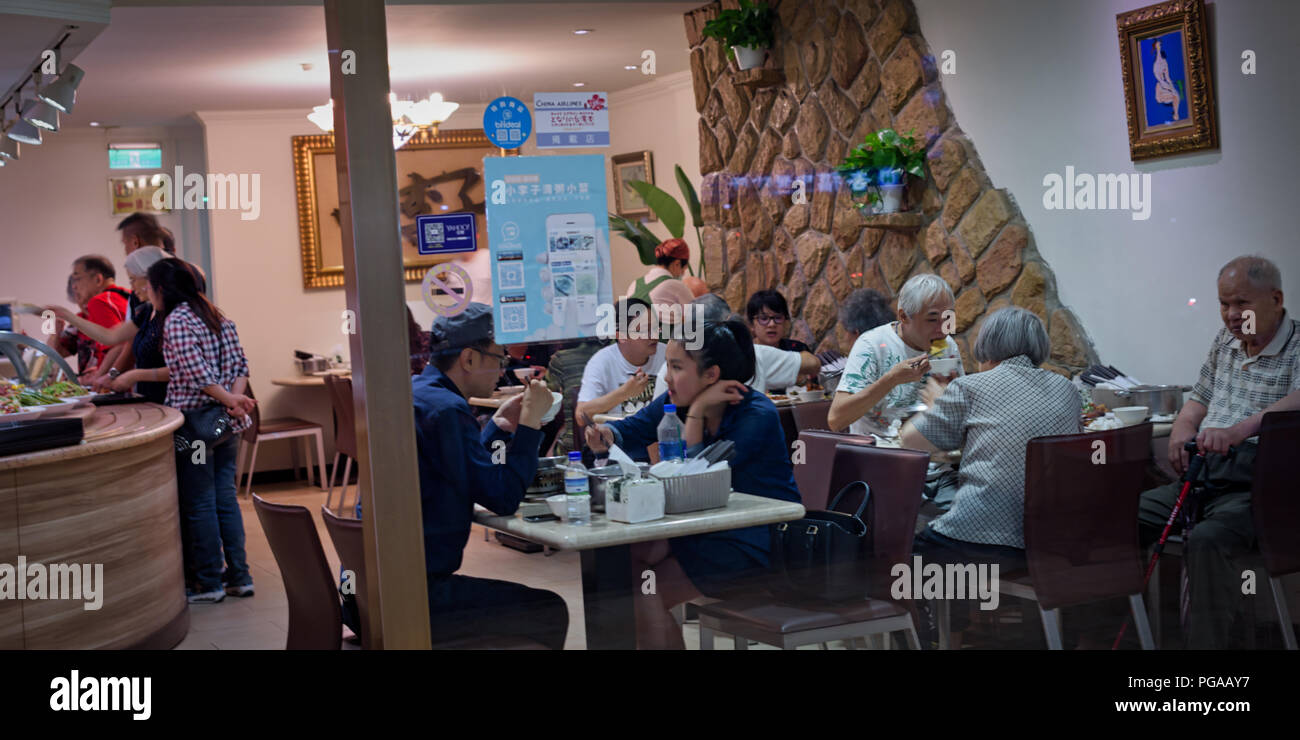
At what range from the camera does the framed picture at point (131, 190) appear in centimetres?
818

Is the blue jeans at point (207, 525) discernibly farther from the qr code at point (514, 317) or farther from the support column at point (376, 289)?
the qr code at point (514, 317)

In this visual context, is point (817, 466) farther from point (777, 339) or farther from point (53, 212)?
point (53, 212)

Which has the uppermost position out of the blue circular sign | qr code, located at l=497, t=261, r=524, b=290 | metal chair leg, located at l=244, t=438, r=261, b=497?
the blue circular sign

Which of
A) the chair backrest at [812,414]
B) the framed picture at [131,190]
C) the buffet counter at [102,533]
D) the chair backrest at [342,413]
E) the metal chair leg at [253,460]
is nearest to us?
the chair backrest at [342,413]

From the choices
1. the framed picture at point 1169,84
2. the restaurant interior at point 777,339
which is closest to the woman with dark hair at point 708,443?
the restaurant interior at point 777,339

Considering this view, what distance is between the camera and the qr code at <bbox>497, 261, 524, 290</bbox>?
294cm

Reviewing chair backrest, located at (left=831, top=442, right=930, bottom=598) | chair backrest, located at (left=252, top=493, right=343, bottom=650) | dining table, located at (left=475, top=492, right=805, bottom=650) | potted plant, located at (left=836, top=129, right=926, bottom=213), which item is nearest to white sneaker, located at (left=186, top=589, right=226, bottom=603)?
chair backrest, located at (left=252, top=493, right=343, bottom=650)

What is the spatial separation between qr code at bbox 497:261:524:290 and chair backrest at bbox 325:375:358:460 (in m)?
0.59

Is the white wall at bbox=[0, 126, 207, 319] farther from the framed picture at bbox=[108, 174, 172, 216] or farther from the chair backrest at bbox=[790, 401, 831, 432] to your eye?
the chair backrest at bbox=[790, 401, 831, 432]

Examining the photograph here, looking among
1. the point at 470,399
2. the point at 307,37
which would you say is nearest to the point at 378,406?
the point at 470,399

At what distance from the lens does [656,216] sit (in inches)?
123

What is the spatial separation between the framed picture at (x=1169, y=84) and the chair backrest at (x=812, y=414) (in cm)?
134

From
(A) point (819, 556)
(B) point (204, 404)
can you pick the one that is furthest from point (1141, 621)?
(B) point (204, 404)
